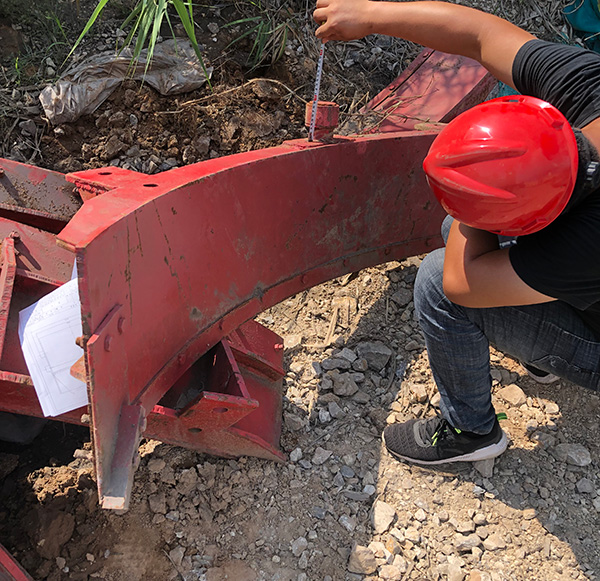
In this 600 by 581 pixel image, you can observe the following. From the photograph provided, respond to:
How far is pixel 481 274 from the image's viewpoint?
1479mm

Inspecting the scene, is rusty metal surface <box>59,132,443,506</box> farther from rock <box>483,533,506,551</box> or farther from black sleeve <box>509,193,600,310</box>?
rock <box>483,533,506,551</box>

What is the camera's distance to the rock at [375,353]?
2.53m

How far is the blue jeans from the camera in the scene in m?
1.71

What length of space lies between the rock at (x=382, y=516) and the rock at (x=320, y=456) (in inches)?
10.5

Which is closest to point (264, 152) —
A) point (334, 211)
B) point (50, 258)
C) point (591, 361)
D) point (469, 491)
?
point (334, 211)

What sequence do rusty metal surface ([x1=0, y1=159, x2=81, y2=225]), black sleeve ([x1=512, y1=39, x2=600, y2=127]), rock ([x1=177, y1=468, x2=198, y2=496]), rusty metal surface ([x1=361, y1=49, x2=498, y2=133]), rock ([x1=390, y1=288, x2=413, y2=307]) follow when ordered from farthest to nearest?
rusty metal surface ([x1=361, y1=49, x2=498, y2=133])
rock ([x1=390, y1=288, x2=413, y2=307])
rusty metal surface ([x1=0, y1=159, x2=81, y2=225])
rock ([x1=177, y1=468, x2=198, y2=496])
black sleeve ([x1=512, y1=39, x2=600, y2=127])

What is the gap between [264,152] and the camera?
85.0 inches

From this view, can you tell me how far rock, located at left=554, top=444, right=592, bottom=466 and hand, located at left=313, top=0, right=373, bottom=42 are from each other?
185 centimetres

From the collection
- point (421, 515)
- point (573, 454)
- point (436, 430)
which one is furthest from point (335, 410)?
point (573, 454)

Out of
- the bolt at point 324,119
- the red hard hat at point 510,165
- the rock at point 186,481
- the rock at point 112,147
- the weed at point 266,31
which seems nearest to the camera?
the red hard hat at point 510,165

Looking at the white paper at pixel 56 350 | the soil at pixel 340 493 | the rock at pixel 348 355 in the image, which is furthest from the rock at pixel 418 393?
the white paper at pixel 56 350

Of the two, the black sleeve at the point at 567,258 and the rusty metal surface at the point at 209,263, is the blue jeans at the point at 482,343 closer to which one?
the black sleeve at the point at 567,258

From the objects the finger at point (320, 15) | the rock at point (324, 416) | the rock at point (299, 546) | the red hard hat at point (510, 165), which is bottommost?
the rock at point (299, 546)

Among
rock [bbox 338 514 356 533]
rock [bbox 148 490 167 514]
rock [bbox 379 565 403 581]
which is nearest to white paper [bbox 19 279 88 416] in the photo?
rock [bbox 148 490 167 514]
